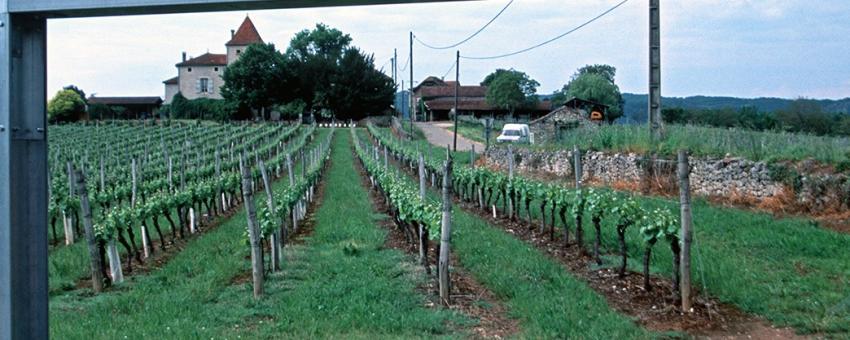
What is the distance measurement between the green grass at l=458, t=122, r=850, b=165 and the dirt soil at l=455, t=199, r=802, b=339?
7054 mm

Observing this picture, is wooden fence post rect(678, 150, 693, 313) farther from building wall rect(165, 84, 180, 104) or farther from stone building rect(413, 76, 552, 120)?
building wall rect(165, 84, 180, 104)

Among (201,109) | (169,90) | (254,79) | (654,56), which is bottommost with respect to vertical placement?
(654,56)

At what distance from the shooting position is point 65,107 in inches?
3036

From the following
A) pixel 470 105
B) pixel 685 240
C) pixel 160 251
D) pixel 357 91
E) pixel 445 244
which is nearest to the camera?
pixel 685 240

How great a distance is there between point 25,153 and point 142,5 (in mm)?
676

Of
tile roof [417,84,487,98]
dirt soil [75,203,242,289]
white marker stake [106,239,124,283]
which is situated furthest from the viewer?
tile roof [417,84,487,98]

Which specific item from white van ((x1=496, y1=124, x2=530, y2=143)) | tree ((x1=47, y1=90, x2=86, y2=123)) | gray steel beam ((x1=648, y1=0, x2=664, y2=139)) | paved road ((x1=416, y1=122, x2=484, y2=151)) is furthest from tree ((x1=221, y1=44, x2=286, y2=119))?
gray steel beam ((x1=648, y1=0, x2=664, y2=139))

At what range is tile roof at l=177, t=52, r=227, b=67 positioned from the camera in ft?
323

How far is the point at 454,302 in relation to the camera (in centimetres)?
843

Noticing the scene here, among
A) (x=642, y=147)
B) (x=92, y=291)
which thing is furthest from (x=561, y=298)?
(x=642, y=147)

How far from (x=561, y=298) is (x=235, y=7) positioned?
231 inches

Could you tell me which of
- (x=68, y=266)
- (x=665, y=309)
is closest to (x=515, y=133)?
(x=68, y=266)

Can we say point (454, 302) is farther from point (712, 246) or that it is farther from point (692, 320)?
point (712, 246)

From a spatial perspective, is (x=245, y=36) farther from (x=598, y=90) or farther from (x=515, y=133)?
(x=515, y=133)
